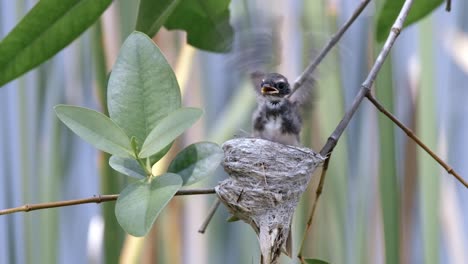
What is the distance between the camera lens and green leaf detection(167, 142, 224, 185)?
0.56m

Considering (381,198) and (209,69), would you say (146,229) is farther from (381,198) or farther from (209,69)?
(209,69)

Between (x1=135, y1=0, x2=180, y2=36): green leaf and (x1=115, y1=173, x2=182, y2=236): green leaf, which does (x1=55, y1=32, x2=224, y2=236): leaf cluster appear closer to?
(x1=115, y1=173, x2=182, y2=236): green leaf

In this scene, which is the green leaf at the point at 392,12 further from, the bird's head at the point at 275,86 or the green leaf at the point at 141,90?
the green leaf at the point at 141,90

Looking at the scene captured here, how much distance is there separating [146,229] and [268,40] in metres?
0.43

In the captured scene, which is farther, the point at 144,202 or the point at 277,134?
the point at 277,134

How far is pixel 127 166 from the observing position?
57cm

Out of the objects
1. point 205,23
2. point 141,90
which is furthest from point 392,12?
point 141,90

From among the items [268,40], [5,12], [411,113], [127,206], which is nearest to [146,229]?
[127,206]

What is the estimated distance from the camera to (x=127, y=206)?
0.50 m

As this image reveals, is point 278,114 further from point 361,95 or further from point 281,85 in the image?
point 361,95

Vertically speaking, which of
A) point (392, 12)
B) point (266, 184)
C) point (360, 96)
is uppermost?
point (392, 12)

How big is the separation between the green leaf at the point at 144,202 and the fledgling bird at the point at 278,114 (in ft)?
1.50

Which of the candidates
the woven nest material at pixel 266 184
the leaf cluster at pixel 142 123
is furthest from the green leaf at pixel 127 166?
the woven nest material at pixel 266 184

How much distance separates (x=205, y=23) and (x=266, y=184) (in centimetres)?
22
